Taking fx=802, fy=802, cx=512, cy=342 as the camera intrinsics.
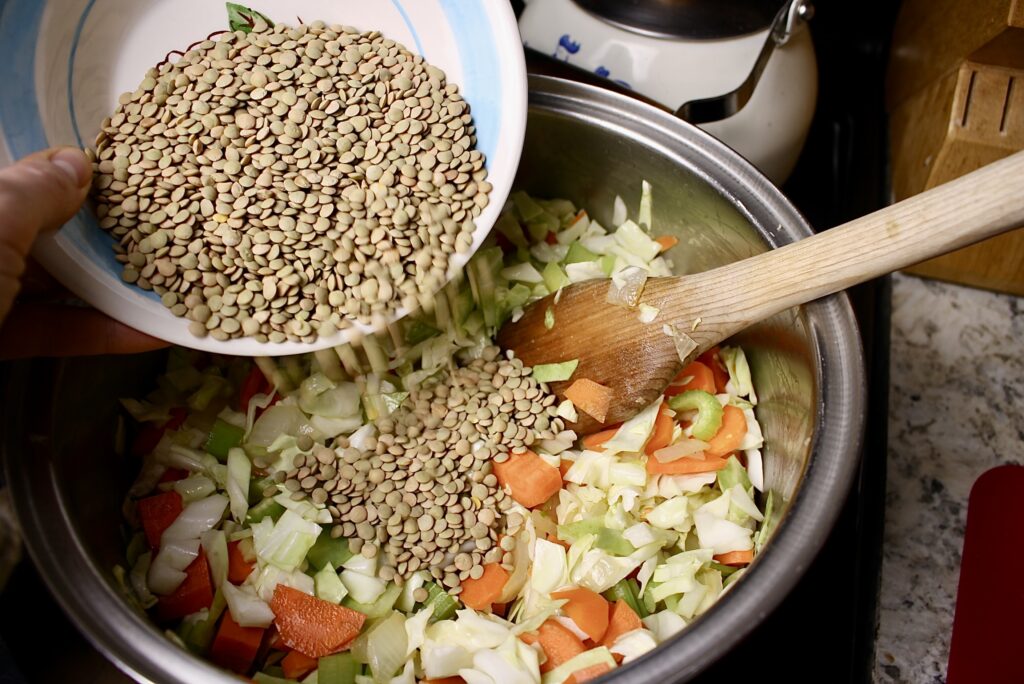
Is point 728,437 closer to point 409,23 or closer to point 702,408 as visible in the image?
point 702,408

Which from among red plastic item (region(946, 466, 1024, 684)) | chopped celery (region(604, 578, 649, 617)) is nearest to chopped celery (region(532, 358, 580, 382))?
chopped celery (region(604, 578, 649, 617))

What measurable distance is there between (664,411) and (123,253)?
1.01 meters

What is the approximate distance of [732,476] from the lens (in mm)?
1472

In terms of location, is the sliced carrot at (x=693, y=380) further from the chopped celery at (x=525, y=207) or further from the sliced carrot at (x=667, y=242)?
the chopped celery at (x=525, y=207)

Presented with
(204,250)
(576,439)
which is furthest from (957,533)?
(204,250)

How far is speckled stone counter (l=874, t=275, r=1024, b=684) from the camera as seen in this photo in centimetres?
145

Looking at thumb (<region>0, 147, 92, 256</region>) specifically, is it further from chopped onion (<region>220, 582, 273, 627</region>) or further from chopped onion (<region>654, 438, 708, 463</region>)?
chopped onion (<region>654, 438, 708, 463</region>)

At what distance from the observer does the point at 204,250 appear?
1317mm

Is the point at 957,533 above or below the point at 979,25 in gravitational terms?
below

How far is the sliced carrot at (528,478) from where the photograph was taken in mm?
1486

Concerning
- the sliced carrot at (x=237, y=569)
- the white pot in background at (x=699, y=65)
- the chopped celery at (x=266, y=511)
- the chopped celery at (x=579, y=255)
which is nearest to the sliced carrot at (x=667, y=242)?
the chopped celery at (x=579, y=255)

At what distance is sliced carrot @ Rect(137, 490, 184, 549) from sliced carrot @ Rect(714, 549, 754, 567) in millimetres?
997

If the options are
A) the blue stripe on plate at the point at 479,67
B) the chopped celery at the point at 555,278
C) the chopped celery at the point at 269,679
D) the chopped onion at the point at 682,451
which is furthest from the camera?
the chopped celery at the point at 555,278

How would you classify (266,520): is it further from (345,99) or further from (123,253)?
(345,99)
